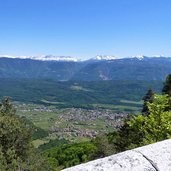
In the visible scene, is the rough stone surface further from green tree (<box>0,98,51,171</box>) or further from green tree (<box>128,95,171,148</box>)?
green tree (<box>0,98,51,171</box>)

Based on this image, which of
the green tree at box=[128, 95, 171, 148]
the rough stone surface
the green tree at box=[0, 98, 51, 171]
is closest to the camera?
the rough stone surface

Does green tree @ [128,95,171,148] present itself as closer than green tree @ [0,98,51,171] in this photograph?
Yes

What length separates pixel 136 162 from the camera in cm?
718

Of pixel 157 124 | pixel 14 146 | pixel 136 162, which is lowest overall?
pixel 14 146

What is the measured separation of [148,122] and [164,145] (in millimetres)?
13332

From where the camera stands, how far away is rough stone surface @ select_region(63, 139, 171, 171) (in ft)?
23.0

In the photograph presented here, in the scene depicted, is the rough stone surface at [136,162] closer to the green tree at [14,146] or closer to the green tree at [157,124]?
the green tree at [157,124]

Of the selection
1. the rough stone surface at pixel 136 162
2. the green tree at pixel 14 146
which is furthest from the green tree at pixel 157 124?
the green tree at pixel 14 146

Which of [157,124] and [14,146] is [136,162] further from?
[14,146]

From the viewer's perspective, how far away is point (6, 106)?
5391 centimetres

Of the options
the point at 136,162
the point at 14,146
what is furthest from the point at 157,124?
the point at 14,146

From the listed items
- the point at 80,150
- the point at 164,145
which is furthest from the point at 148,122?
the point at 80,150

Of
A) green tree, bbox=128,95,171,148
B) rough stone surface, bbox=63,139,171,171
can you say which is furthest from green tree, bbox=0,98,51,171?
rough stone surface, bbox=63,139,171,171

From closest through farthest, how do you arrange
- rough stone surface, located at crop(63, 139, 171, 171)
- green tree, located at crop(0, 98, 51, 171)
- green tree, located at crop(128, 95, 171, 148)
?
1. rough stone surface, located at crop(63, 139, 171, 171)
2. green tree, located at crop(128, 95, 171, 148)
3. green tree, located at crop(0, 98, 51, 171)
